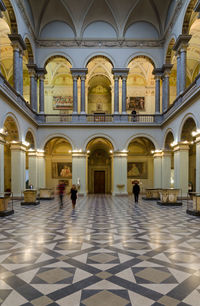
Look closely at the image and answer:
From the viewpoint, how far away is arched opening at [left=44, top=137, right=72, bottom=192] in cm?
2375

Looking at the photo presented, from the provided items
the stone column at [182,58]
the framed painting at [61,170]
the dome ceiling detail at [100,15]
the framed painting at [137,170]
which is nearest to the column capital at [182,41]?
the stone column at [182,58]

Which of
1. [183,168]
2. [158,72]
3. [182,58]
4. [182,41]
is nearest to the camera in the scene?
[182,41]

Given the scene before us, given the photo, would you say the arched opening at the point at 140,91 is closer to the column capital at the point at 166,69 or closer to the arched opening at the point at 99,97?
the arched opening at the point at 99,97

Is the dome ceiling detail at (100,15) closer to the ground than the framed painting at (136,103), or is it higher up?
higher up

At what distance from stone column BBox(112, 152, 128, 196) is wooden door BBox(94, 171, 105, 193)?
6.27 meters

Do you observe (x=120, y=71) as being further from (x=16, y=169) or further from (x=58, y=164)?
(x=16, y=169)

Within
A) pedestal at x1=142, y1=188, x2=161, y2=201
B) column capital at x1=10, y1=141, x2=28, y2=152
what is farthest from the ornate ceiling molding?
pedestal at x1=142, y1=188, x2=161, y2=201

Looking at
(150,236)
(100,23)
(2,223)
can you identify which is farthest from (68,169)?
(150,236)

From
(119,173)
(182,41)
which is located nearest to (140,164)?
(119,173)

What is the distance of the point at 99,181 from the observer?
2541 centimetres

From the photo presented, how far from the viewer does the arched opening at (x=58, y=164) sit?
2375 cm

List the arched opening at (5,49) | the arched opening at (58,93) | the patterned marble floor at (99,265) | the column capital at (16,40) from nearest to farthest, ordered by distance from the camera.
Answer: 1. the patterned marble floor at (99,265)
2. the column capital at (16,40)
3. the arched opening at (5,49)
4. the arched opening at (58,93)

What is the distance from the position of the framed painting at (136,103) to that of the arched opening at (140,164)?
3498 millimetres

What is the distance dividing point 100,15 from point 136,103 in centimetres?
918
